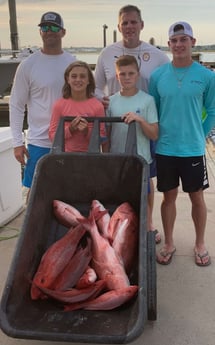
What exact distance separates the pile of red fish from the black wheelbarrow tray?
0.06 meters

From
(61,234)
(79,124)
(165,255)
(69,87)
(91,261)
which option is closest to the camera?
(91,261)

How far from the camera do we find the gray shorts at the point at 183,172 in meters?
3.02

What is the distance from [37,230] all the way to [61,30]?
5.65ft

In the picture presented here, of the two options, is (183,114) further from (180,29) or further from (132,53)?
(132,53)

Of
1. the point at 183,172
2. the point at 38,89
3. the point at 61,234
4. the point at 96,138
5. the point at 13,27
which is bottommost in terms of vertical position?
the point at 61,234

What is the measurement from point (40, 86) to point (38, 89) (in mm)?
34

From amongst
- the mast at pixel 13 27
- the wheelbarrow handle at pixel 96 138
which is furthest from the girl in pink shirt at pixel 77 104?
the mast at pixel 13 27

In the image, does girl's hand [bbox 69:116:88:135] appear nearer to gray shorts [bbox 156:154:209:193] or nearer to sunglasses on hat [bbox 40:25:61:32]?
gray shorts [bbox 156:154:209:193]

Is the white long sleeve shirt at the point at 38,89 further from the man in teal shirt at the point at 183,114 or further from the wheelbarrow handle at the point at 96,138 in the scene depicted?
the man in teal shirt at the point at 183,114

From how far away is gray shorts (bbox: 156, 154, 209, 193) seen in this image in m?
3.02

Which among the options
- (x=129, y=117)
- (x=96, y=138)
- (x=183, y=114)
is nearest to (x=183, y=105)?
(x=183, y=114)

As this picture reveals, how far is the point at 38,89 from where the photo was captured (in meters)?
3.20

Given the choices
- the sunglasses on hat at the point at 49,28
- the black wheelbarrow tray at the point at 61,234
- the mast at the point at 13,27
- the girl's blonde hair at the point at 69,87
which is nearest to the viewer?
the black wheelbarrow tray at the point at 61,234

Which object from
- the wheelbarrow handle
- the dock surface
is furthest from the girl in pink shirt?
the dock surface
